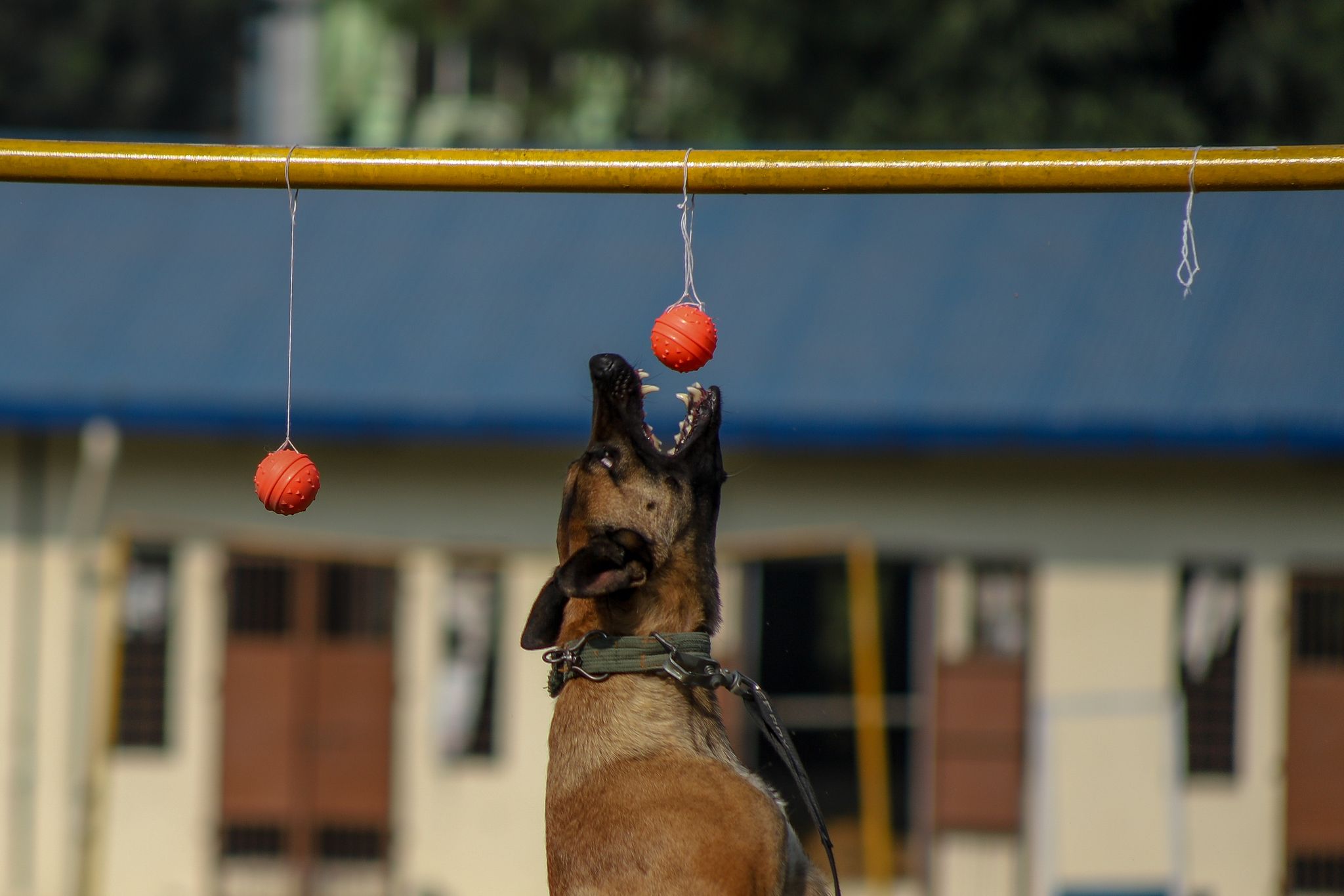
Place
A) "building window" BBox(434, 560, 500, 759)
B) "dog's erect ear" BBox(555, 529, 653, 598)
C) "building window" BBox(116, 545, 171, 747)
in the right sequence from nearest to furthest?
"dog's erect ear" BBox(555, 529, 653, 598) < "building window" BBox(434, 560, 500, 759) < "building window" BBox(116, 545, 171, 747)

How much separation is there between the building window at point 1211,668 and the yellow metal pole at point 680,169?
967 centimetres

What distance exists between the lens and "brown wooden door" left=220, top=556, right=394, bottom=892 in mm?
13328

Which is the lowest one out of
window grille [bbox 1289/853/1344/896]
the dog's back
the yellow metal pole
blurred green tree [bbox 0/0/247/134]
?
window grille [bbox 1289/853/1344/896]

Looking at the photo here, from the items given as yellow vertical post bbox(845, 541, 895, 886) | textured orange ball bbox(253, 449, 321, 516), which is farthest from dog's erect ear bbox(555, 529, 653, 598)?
yellow vertical post bbox(845, 541, 895, 886)

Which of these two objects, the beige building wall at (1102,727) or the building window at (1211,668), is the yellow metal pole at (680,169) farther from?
the building window at (1211,668)

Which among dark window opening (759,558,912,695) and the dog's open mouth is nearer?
the dog's open mouth

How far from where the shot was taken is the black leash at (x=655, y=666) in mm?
4523

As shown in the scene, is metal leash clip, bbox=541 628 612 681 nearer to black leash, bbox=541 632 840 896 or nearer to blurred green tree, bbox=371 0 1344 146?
black leash, bbox=541 632 840 896

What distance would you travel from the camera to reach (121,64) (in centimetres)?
2652

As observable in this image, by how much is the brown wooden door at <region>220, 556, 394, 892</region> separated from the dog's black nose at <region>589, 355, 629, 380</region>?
30.4 feet

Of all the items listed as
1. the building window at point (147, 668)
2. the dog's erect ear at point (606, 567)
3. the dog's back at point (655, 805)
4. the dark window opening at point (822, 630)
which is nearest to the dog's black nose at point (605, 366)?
the dog's erect ear at point (606, 567)

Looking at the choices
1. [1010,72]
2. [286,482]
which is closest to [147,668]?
[286,482]

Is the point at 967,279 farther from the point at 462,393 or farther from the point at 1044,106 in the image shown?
the point at 1044,106

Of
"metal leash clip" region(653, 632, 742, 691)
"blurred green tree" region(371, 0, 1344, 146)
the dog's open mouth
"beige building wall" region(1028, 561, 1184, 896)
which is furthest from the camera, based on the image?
"blurred green tree" region(371, 0, 1344, 146)
